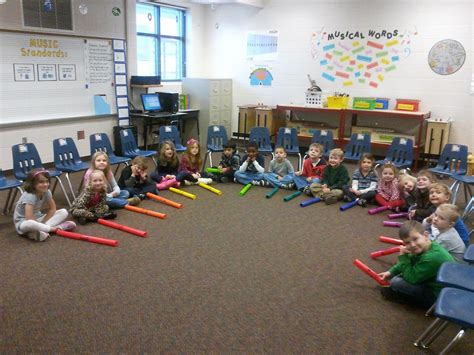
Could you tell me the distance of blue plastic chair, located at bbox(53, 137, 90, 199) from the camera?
4.94 meters

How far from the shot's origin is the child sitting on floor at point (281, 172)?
18.5 ft

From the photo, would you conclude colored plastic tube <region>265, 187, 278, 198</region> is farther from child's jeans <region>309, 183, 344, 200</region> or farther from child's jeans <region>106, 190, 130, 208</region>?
child's jeans <region>106, 190, 130, 208</region>

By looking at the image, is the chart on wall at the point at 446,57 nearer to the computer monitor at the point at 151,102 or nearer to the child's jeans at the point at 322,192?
the child's jeans at the point at 322,192

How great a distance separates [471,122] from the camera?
7000mm

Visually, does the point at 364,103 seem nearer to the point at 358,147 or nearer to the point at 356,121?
the point at 356,121

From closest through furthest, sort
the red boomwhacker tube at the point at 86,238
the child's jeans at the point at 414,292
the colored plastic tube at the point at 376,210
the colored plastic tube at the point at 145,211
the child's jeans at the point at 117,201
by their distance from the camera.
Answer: the child's jeans at the point at 414,292 → the red boomwhacker tube at the point at 86,238 → the colored plastic tube at the point at 145,211 → the child's jeans at the point at 117,201 → the colored plastic tube at the point at 376,210

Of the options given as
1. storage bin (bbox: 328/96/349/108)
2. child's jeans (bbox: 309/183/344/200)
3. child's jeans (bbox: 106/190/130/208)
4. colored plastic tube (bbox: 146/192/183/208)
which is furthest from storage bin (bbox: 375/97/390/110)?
child's jeans (bbox: 106/190/130/208)

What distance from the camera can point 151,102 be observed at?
7781mm

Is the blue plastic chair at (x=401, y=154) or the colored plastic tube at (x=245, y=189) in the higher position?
the blue plastic chair at (x=401, y=154)

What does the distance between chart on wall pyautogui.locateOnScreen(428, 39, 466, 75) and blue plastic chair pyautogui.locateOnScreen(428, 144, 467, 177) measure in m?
2.25

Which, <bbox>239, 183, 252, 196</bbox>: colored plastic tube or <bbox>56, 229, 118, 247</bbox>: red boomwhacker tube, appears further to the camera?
<bbox>239, 183, 252, 196</bbox>: colored plastic tube

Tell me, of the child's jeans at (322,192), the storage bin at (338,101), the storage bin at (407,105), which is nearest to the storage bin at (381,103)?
the storage bin at (407,105)

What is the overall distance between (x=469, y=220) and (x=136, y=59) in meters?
5.72

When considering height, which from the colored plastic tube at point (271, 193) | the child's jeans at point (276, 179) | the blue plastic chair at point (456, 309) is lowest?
the colored plastic tube at point (271, 193)
